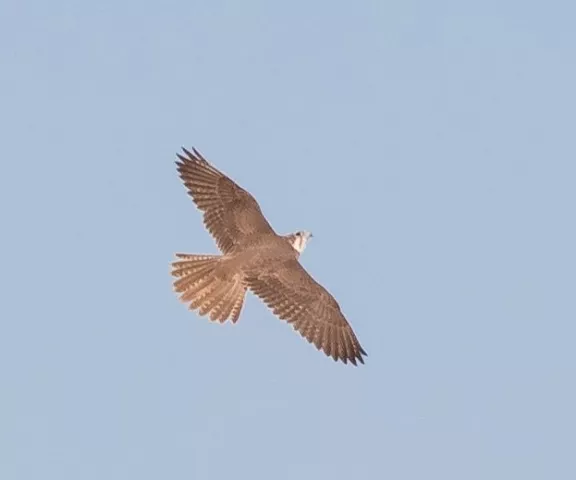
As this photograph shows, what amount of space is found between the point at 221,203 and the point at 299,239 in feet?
4.52

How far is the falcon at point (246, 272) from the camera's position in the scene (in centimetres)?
2603

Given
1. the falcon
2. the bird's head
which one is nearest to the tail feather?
the falcon

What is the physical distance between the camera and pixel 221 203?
28000mm

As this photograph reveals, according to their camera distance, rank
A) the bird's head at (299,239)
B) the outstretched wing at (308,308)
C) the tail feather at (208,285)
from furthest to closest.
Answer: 1. the bird's head at (299,239)
2. the tail feather at (208,285)
3. the outstretched wing at (308,308)

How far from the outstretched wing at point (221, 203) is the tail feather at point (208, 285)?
1.75ft

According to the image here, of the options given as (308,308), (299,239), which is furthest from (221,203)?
(308,308)

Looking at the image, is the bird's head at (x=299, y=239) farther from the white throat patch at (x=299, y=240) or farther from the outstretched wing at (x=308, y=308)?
the outstretched wing at (x=308, y=308)

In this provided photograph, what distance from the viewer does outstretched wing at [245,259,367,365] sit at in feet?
84.9

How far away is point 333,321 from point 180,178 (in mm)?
3840

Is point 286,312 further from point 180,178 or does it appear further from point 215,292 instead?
point 180,178

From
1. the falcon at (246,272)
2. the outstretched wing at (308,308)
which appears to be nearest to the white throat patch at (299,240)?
the falcon at (246,272)

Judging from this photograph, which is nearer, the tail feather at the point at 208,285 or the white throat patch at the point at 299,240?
the tail feather at the point at 208,285

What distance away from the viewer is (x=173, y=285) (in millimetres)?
26938

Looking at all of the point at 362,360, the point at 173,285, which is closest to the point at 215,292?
the point at 173,285
